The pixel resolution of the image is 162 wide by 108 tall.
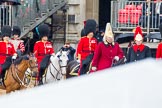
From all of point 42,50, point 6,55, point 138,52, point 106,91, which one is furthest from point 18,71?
point 106,91

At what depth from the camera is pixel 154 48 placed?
53.8 feet

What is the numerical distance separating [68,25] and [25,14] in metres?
1.47

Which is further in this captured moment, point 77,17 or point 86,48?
point 77,17

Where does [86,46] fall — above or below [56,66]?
above

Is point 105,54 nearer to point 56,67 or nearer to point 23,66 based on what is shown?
point 56,67

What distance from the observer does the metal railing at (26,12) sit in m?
19.5

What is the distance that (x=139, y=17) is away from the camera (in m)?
17.0

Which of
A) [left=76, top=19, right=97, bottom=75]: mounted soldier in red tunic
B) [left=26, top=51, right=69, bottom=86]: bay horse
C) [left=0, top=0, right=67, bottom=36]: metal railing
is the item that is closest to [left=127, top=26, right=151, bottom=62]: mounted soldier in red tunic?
[left=76, top=19, right=97, bottom=75]: mounted soldier in red tunic

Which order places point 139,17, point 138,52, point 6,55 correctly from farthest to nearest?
point 139,17 < point 6,55 < point 138,52

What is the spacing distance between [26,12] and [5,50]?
612 cm

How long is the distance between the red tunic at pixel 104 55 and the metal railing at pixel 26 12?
7.57m

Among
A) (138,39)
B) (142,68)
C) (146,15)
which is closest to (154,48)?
(146,15)

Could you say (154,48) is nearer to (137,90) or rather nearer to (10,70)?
(10,70)

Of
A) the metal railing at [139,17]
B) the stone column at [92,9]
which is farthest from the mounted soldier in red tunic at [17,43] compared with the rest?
the stone column at [92,9]
